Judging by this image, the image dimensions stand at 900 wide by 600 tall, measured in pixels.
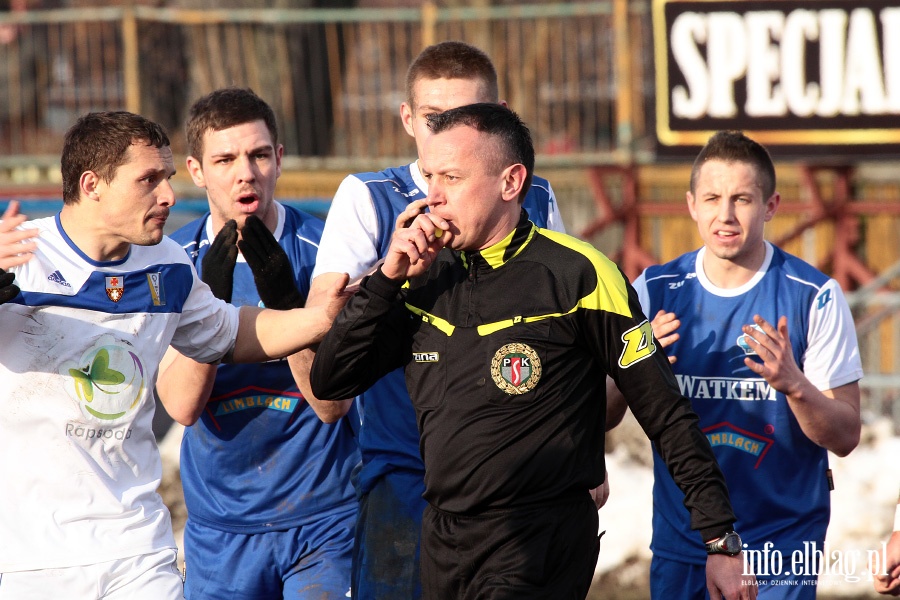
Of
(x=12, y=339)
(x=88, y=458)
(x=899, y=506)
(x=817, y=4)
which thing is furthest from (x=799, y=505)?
(x=817, y=4)

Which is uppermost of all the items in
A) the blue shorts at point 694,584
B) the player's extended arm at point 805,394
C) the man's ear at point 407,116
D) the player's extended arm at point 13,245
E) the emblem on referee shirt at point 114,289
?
the man's ear at point 407,116

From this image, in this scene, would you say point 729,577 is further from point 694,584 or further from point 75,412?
point 75,412

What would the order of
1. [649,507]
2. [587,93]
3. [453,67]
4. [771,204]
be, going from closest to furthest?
[453,67] < [771,204] < [649,507] < [587,93]

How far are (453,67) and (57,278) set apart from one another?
1.73 m

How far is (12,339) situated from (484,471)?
1610mm

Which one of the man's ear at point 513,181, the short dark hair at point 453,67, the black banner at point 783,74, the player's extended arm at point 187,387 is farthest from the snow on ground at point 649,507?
the black banner at point 783,74

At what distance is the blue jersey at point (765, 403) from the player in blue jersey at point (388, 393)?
0.95 meters

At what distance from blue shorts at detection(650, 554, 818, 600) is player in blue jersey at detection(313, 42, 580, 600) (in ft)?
3.69

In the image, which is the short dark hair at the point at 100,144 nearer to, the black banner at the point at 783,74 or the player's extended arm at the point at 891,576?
the player's extended arm at the point at 891,576

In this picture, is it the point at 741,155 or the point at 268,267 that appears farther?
the point at 741,155

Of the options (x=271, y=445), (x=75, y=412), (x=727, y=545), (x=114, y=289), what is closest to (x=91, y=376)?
(x=75, y=412)

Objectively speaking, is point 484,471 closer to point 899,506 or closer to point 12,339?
point 12,339

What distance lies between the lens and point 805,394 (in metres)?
4.54

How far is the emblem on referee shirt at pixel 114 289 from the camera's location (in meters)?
4.07
